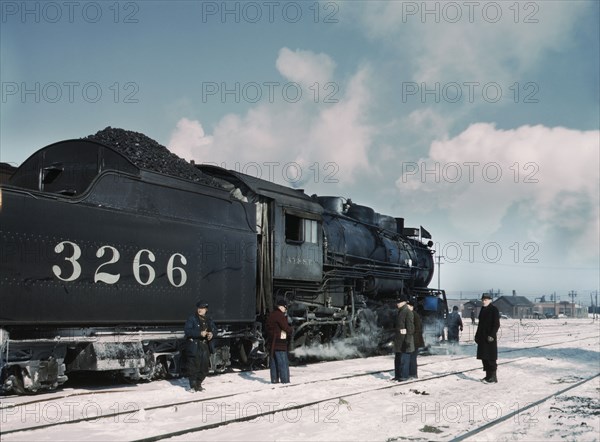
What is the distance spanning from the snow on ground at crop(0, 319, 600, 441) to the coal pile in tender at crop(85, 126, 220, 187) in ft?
11.3

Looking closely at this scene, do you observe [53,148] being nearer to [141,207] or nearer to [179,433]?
[141,207]

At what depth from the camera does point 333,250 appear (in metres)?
14.7

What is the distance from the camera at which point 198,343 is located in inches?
381

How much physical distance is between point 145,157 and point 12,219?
307 cm

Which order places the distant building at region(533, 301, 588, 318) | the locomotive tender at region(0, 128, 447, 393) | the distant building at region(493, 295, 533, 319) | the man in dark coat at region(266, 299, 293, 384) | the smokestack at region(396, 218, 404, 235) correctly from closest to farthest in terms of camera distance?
the locomotive tender at region(0, 128, 447, 393), the man in dark coat at region(266, 299, 293, 384), the smokestack at region(396, 218, 404, 235), the distant building at region(493, 295, 533, 319), the distant building at region(533, 301, 588, 318)

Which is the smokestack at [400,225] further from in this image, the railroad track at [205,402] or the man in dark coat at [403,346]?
the railroad track at [205,402]

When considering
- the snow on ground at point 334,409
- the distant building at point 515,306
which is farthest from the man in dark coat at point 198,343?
the distant building at point 515,306

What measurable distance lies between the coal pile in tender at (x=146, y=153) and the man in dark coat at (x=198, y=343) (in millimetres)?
2356

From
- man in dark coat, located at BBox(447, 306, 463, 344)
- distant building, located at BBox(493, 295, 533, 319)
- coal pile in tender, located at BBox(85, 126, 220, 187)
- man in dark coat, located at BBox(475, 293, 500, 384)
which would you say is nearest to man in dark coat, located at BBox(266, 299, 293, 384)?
coal pile in tender, located at BBox(85, 126, 220, 187)

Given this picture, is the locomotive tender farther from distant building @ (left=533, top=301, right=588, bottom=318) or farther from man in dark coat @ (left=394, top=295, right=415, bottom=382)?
distant building @ (left=533, top=301, right=588, bottom=318)

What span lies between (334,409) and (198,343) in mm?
2674

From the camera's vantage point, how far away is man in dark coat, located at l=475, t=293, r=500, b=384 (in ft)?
36.6

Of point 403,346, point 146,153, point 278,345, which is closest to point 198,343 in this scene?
point 278,345

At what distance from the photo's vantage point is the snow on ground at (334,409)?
658 cm
